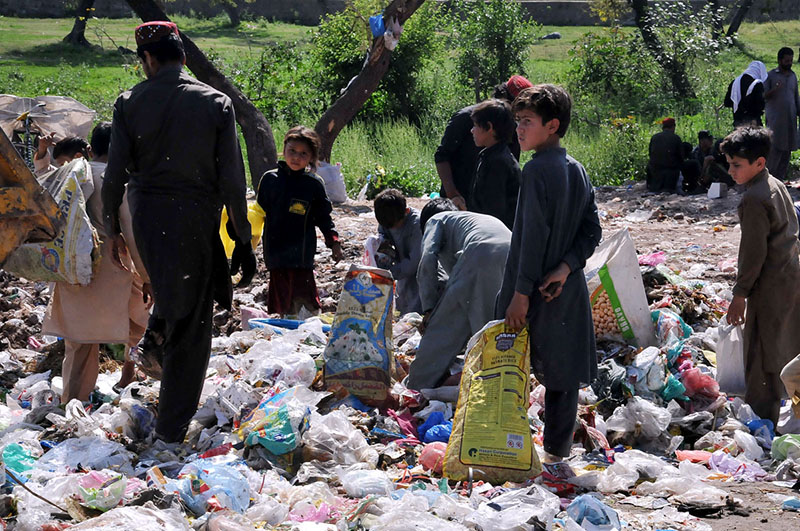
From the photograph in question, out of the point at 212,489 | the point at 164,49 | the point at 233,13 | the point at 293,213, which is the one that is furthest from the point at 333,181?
the point at 233,13

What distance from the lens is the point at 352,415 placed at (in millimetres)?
4848

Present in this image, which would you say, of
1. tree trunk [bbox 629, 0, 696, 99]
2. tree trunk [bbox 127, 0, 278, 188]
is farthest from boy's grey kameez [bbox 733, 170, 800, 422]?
tree trunk [bbox 629, 0, 696, 99]

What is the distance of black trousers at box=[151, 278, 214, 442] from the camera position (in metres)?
4.43

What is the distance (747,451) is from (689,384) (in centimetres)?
81

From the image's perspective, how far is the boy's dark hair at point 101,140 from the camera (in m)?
5.39

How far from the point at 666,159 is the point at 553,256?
9317mm

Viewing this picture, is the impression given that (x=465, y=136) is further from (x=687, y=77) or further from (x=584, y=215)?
(x=687, y=77)

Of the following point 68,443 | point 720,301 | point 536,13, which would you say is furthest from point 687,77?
point 536,13

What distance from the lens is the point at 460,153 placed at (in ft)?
22.1

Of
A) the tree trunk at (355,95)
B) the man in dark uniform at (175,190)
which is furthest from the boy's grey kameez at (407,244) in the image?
the tree trunk at (355,95)

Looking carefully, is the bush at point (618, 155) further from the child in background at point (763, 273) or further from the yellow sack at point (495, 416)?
the yellow sack at point (495, 416)

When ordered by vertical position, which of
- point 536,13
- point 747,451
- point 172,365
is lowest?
point 747,451

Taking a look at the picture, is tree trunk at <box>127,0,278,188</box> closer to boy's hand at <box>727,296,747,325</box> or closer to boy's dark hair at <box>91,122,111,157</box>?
boy's dark hair at <box>91,122,111,157</box>

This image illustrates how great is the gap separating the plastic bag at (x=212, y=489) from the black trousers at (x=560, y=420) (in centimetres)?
139
